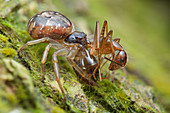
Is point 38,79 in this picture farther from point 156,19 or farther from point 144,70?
point 156,19

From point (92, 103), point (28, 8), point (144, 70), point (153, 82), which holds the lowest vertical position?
point (153, 82)

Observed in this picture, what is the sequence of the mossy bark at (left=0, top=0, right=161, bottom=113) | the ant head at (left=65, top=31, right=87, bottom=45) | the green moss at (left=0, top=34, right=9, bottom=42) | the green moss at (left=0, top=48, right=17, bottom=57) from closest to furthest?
the mossy bark at (left=0, top=0, right=161, bottom=113), the green moss at (left=0, top=48, right=17, bottom=57), the green moss at (left=0, top=34, right=9, bottom=42), the ant head at (left=65, top=31, right=87, bottom=45)

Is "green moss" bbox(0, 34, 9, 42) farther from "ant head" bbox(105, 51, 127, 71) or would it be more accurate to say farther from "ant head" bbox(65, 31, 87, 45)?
"ant head" bbox(105, 51, 127, 71)

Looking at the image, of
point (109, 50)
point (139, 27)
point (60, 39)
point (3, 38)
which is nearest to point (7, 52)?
point (3, 38)

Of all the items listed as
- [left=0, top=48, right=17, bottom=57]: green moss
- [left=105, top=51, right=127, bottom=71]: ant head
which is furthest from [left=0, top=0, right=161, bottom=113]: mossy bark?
[left=105, top=51, right=127, bottom=71]: ant head

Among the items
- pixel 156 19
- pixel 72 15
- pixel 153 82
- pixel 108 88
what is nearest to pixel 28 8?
pixel 72 15

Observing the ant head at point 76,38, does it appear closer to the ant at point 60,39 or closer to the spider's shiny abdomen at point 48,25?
the ant at point 60,39

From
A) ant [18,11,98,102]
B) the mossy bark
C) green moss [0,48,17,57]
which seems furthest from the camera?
ant [18,11,98,102]
